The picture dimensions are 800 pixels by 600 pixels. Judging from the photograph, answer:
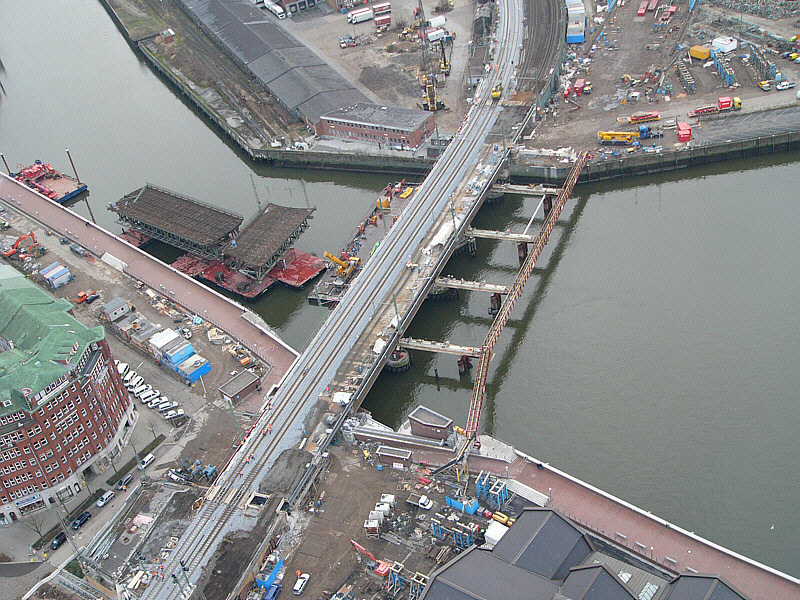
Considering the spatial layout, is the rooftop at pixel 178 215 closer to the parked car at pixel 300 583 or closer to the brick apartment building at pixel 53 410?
the brick apartment building at pixel 53 410

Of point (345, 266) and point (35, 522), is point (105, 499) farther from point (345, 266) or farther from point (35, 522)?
point (345, 266)

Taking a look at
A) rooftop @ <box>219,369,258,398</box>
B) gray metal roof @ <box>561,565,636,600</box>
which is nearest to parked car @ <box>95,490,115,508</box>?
rooftop @ <box>219,369,258,398</box>

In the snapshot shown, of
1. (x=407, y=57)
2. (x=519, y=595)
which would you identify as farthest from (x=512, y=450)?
(x=407, y=57)

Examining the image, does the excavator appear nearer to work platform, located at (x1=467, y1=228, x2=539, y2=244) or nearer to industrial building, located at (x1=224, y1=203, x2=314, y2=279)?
work platform, located at (x1=467, y1=228, x2=539, y2=244)

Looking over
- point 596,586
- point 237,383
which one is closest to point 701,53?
point 237,383

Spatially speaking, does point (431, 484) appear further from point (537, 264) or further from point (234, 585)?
point (537, 264)

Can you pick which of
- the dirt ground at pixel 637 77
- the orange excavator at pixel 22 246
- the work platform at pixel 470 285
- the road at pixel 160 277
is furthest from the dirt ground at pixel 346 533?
the dirt ground at pixel 637 77
